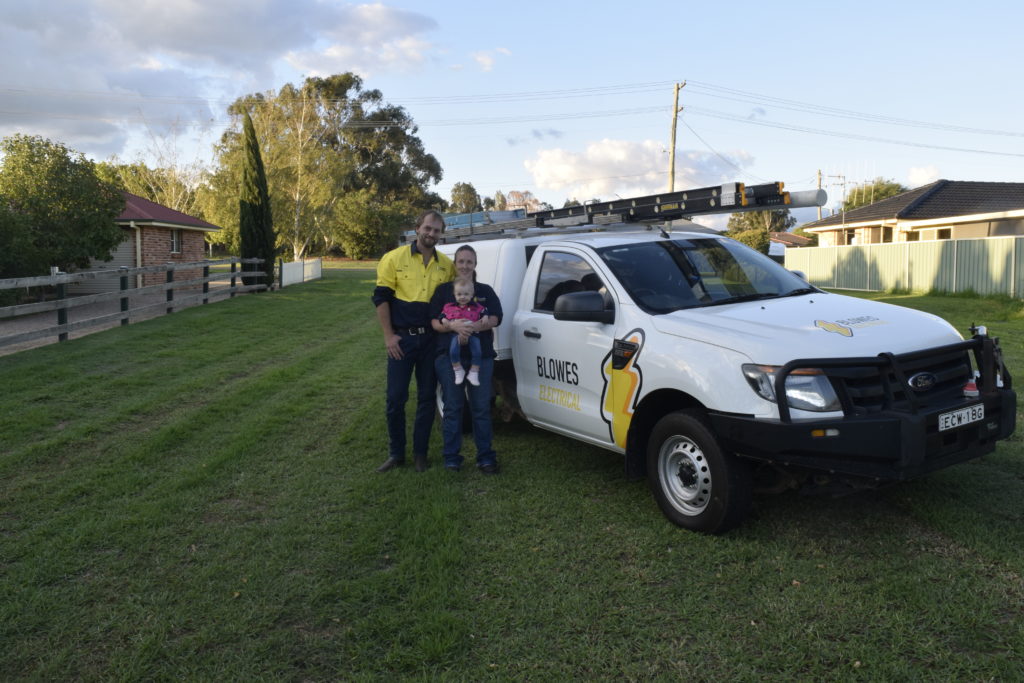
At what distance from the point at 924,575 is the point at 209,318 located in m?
15.6

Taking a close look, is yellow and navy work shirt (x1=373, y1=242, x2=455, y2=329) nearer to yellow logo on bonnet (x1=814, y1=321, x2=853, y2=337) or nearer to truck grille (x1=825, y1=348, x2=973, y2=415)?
yellow logo on bonnet (x1=814, y1=321, x2=853, y2=337)

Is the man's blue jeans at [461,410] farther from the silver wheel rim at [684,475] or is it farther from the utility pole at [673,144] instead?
the utility pole at [673,144]

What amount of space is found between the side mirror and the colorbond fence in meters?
18.3

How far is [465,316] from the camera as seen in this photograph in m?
5.64

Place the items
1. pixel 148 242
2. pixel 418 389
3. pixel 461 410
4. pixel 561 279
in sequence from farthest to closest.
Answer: pixel 148 242 → pixel 418 389 → pixel 461 410 → pixel 561 279

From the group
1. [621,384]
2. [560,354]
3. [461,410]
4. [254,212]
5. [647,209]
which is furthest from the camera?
[254,212]

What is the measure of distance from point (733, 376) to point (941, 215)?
30586 mm

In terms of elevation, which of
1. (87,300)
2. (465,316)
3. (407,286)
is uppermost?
(407,286)

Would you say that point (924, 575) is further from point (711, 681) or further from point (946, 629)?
point (711, 681)

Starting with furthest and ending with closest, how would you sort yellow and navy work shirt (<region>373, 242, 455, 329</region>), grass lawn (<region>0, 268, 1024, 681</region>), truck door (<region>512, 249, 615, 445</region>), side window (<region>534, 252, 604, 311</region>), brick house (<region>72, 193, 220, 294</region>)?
brick house (<region>72, 193, 220, 294</region>), yellow and navy work shirt (<region>373, 242, 455, 329</region>), side window (<region>534, 252, 604, 311</region>), truck door (<region>512, 249, 615, 445</region>), grass lawn (<region>0, 268, 1024, 681</region>)

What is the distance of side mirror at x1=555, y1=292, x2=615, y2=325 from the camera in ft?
16.5

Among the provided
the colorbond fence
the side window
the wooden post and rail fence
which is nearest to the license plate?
the side window

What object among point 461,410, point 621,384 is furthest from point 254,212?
point 621,384

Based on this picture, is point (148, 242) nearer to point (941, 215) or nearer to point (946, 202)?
point (941, 215)
